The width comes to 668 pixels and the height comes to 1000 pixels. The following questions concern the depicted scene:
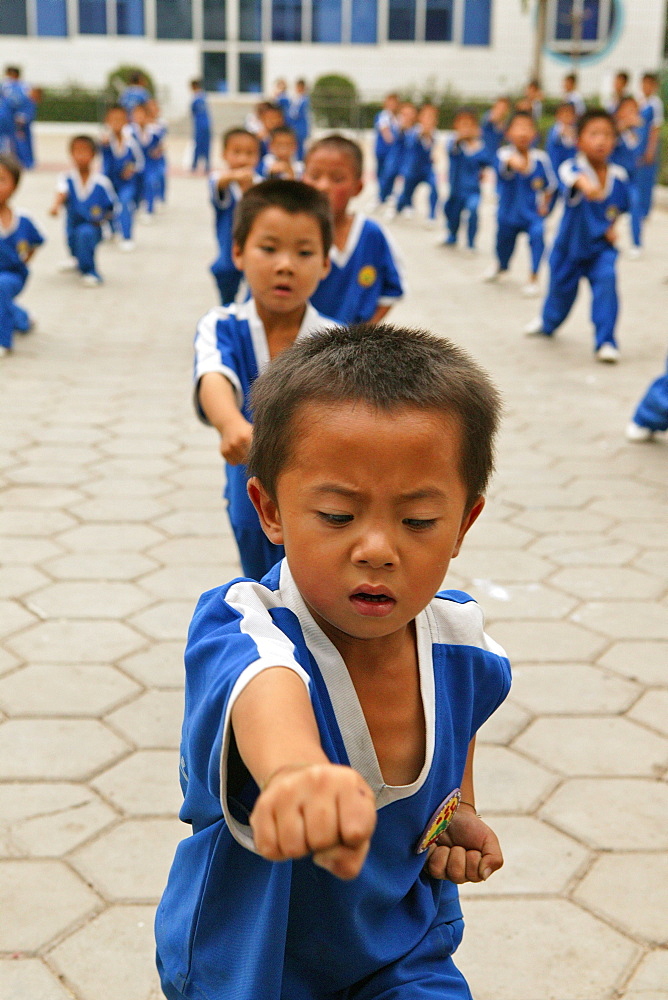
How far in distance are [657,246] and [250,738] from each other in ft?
42.2

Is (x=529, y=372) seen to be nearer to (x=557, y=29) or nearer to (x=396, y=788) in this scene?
(x=396, y=788)

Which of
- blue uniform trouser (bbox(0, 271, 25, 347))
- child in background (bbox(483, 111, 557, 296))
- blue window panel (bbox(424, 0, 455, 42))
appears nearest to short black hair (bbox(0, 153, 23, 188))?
blue uniform trouser (bbox(0, 271, 25, 347))

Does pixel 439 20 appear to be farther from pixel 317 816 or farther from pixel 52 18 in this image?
pixel 317 816

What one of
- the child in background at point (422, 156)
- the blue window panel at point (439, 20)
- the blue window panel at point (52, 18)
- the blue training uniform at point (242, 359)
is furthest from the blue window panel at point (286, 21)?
the blue training uniform at point (242, 359)

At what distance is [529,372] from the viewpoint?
709 centimetres

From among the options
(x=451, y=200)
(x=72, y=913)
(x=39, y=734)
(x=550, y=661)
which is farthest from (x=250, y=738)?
(x=451, y=200)

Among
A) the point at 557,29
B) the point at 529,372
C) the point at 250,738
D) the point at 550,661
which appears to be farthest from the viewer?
the point at 557,29

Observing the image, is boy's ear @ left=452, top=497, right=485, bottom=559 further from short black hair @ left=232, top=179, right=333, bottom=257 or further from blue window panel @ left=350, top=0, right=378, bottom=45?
blue window panel @ left=350, top=0, right=378, bottom=45

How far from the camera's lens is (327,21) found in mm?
31266

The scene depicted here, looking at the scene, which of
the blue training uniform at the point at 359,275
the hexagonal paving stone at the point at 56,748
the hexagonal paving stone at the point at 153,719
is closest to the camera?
the hexagonal paving stone at the point at 56,748

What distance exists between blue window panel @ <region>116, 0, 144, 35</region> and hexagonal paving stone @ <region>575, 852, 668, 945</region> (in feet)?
105

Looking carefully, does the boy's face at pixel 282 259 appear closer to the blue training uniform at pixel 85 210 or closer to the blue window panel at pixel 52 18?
the blue training uniform at pixel 85 210

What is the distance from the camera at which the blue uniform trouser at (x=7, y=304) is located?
7.18m

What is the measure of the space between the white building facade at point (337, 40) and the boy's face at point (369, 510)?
3141 centimetres
